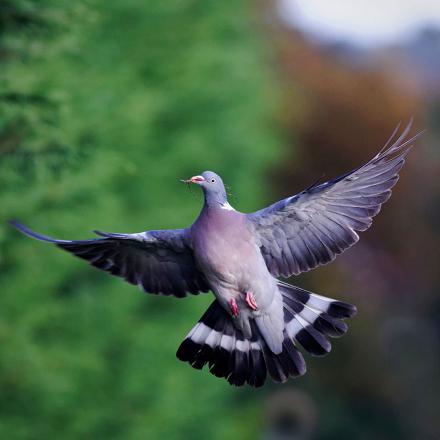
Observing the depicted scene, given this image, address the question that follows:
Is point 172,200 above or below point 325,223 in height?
above

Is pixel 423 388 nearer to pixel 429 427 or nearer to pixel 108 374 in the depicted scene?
pixel 429 427

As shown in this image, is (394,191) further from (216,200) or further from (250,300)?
(216,200)

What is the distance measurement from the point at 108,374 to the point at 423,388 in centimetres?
1134

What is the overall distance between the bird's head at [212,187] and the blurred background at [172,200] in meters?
2.65

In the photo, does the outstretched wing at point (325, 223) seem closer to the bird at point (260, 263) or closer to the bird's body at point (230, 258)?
the bird at point (260, 263)

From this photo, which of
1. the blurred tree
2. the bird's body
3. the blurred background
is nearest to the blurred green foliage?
the blurred background

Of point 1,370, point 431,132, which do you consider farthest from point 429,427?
point 431,132

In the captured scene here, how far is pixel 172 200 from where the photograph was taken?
18797mm

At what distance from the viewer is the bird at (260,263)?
5.25 metres

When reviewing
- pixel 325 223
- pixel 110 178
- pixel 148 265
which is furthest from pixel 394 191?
pixel 325 223

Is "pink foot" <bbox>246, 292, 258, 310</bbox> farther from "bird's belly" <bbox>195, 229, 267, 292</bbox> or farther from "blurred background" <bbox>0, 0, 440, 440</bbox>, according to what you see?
"blurred background" <bbox>0, 0, 440, 440</bbox>

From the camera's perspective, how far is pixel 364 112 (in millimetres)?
33219

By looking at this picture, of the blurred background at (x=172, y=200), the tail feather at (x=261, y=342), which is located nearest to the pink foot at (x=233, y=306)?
the tail feather at (x=261, y=342)

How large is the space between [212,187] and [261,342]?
1.03 m
